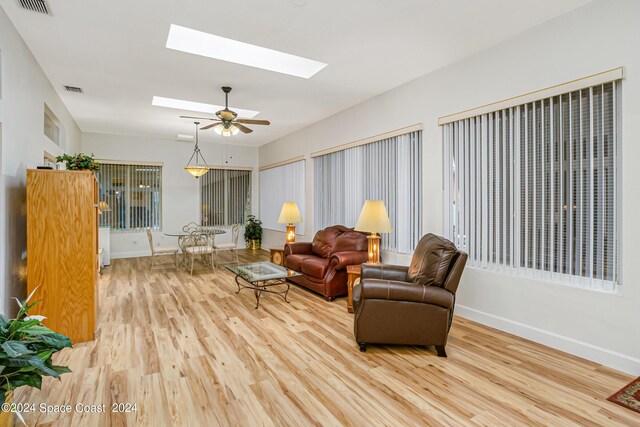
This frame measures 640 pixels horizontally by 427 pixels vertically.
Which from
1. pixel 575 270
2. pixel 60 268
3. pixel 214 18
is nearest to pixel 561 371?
pixel 575 270

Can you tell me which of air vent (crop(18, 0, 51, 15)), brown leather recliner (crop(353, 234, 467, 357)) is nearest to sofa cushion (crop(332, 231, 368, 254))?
brown leather recliner (crop(353, 234, 467, 357))

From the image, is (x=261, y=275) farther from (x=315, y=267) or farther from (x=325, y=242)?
(x=325, y=242)

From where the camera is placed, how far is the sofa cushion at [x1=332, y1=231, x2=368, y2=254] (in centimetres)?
500

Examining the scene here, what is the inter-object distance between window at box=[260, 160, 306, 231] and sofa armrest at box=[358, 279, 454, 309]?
4.42 meters

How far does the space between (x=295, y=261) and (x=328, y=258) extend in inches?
27.2

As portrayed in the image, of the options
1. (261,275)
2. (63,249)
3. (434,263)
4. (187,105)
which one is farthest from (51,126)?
(434,263)

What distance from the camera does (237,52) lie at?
152 inches

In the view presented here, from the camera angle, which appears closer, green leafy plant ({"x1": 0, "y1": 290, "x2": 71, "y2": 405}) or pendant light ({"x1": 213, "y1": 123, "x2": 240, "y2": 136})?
green leafy plant ({"x1": 0, "y1": 290, "x2": 71, "y2": 405})

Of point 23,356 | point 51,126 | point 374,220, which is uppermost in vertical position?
point 51,126

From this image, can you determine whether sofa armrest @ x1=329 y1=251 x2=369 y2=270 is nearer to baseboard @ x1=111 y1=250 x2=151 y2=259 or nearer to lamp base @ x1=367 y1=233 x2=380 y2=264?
lamp base @ x1=367 y1=233 x2=380 y2=264

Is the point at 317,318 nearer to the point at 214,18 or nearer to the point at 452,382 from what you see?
the point at 452,382

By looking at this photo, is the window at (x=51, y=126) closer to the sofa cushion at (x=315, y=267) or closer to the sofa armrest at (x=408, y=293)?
the sofa cushion at (x=315, y=267)

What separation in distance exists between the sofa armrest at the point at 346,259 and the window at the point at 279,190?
105 inches

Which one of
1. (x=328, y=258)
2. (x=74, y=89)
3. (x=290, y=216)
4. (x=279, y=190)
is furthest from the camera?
(x=279, y=190)
